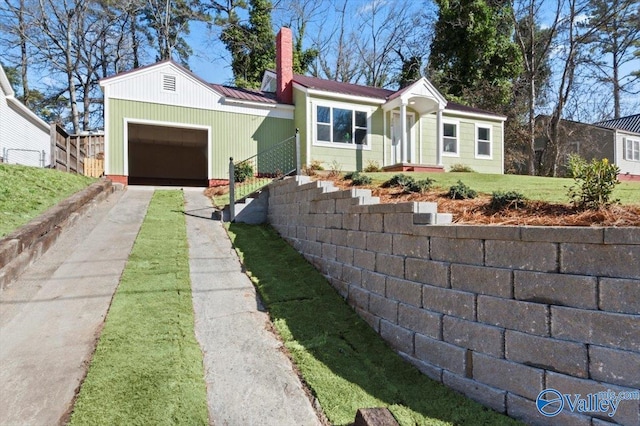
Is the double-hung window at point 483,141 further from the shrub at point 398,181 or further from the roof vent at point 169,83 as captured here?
the roof vent at point 169,83

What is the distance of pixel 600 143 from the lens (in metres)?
20.9

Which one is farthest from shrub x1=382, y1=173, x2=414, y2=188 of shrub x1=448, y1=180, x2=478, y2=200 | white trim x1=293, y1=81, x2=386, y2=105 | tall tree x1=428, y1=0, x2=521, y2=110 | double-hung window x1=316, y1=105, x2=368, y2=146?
tall tree x1=428, y1=0, x2=521, y2=110

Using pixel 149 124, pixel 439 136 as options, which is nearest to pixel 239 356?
pixel 149 124

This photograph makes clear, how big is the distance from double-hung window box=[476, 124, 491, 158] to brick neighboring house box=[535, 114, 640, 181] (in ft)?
24.6

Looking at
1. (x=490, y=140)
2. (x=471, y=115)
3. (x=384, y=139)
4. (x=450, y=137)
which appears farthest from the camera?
(x=490, y=140)

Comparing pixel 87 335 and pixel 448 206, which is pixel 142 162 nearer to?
pixel 87 335

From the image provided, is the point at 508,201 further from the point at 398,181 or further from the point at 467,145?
the point at 467,145

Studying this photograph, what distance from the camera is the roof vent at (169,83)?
40.1 ft

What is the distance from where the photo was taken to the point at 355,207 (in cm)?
461

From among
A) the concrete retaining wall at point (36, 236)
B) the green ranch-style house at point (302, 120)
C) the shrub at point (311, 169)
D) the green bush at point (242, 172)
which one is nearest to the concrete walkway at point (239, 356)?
the concrete retaining wall at point (36, 236)

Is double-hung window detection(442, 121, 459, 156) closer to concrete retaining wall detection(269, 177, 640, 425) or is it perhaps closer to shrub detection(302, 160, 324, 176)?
shrub detection(302, 160, 324, 176)

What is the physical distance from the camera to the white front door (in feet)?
45.7

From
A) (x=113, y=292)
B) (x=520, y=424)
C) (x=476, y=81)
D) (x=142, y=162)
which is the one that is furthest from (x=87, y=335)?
(x=476, y=81)

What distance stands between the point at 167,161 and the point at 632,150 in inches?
1014
